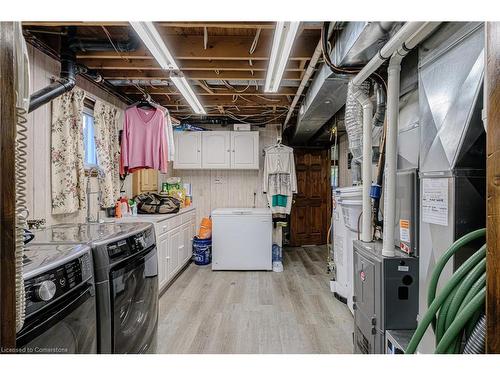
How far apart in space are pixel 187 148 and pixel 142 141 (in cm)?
174

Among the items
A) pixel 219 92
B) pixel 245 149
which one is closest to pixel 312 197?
pixel 245 149

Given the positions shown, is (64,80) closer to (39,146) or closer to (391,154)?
(39,146)

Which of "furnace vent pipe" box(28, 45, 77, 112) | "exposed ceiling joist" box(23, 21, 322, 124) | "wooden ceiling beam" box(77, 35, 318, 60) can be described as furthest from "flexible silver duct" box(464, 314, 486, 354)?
"furnace vent pipe" box(28, 45, 77, 112)

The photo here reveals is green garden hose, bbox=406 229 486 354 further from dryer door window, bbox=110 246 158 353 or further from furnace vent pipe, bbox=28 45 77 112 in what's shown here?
furnace vent pipe, bbox=28 45 77 112

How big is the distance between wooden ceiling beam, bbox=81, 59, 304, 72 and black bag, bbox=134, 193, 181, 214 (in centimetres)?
172

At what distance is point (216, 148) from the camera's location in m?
5.12

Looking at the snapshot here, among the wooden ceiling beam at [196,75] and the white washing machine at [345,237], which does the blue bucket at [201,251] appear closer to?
the white washing machine at [345,237]

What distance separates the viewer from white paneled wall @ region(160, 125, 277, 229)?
554 cm

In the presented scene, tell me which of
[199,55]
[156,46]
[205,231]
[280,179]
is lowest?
[205,231]

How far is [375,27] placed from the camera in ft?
4.79

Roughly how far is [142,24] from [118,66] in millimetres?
1404

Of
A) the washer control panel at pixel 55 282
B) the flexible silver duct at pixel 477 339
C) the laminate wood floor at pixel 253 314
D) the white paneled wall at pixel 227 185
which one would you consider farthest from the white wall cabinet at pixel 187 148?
the flexible silver duct at pixel 477 339

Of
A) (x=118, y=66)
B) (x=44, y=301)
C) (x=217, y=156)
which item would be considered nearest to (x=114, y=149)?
(x=118, y=66)

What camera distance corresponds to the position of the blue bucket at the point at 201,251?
4.77 m
